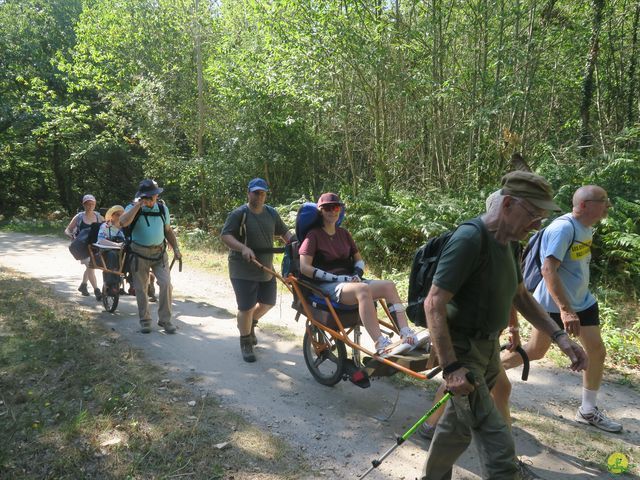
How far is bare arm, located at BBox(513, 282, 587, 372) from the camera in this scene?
9.48ft

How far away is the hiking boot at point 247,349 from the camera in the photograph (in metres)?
5.76

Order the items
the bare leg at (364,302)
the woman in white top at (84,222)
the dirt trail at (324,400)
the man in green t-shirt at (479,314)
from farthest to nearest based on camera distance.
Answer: the woman in white top at (84,222) < the bare leg at (364,302) < the dirt trail at (324,400) < the man in green t-shirt at (479,314)

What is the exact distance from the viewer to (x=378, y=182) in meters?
11.9

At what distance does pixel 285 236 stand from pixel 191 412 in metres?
2.46

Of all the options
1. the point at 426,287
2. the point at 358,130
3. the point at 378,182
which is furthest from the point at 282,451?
the point at 358,130

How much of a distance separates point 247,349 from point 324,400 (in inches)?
56.9

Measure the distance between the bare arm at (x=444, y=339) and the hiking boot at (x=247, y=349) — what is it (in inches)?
139

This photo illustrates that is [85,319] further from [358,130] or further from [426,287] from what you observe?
[358,130]

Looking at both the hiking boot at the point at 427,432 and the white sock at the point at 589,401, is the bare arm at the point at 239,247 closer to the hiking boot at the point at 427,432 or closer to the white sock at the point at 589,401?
the hiking boot at the point at 427,432

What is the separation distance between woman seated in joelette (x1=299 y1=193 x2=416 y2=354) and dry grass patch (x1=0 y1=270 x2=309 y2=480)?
52.3 inches

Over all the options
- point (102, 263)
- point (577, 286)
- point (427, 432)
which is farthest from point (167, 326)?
point (577, 286)

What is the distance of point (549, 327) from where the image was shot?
9.97ft

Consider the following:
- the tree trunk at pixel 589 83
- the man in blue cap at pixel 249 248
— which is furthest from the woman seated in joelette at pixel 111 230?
the tree trunk at pixel 589 83

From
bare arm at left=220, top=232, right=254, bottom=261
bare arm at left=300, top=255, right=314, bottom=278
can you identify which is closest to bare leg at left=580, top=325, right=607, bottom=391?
bare arm at left=300, top=255, right=314, bottom=278
